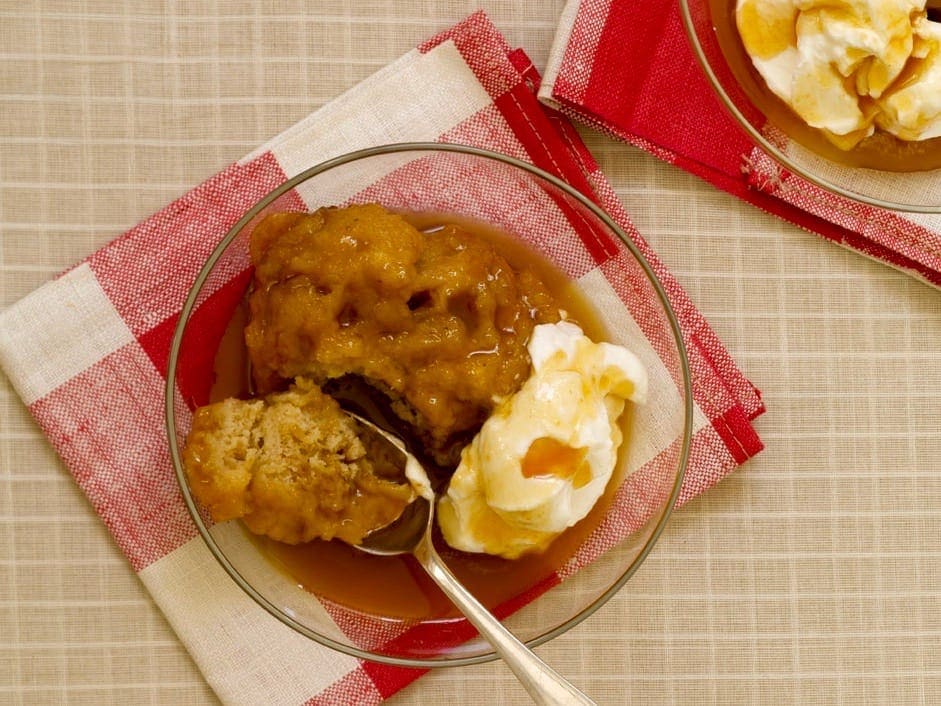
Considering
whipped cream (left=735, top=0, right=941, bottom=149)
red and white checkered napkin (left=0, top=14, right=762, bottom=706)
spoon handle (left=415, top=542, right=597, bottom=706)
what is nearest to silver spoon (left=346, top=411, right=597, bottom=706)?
spoon handle (left=415, top=542, right=597, bottom=706)

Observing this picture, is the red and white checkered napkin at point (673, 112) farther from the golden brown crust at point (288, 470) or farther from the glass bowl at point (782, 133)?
the golden brown crust at point (288, 470)

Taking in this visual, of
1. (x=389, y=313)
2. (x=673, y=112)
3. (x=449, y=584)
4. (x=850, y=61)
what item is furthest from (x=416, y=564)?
(x=850, y=61)

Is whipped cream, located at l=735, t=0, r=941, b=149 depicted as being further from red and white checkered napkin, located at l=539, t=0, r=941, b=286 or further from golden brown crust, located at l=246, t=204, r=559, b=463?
golden brown crust, located at l=246, t=204, r=559, b=463

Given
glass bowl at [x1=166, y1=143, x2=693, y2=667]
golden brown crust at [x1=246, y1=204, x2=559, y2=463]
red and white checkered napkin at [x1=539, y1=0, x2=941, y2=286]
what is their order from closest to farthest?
1. golden brown crust at [x1=246, y1=204, x2=559, y2=463]
2. glass bowl at [x1=166, y1=143, x2=693, y2=667]
3. red and white checkered napkin at [x1=539, y1=0, x2=941, y2=286]

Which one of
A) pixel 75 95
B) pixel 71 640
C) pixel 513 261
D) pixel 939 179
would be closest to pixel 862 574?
pixel 939 179

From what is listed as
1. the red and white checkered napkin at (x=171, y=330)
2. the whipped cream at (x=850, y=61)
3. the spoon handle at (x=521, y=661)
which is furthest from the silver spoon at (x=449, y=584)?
the whipped cream at (x=850, y=61)

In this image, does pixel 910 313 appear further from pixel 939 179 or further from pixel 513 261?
pixel 513 261
